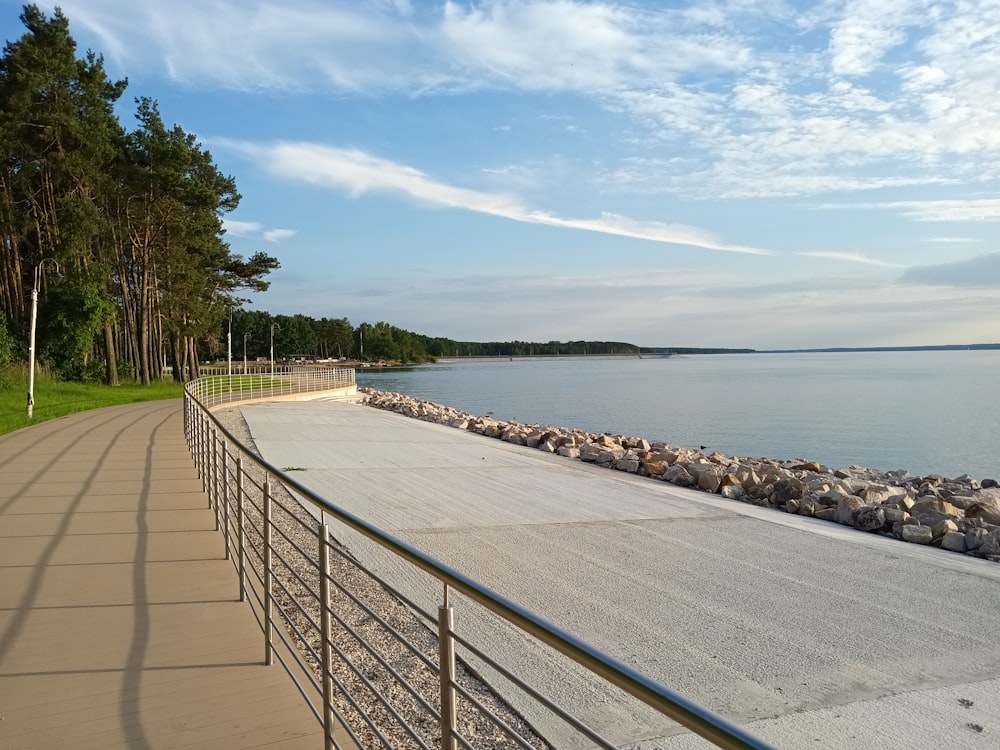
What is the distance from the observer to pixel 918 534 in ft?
30.1

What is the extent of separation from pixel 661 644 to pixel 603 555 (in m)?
2.49

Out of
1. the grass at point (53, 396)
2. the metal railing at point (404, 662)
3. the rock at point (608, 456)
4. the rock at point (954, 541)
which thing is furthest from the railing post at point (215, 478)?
the grass at point (53, 396)

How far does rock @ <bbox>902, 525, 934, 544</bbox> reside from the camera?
361 inches

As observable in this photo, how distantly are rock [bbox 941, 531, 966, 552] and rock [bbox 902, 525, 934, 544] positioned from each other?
0.18m

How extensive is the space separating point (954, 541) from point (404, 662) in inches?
271

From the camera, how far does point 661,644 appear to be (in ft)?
16.7

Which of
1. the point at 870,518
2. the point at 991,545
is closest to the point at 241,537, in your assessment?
the point at 991,545

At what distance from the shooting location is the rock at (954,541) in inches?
345

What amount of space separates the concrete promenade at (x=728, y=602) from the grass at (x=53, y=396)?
12564 mm

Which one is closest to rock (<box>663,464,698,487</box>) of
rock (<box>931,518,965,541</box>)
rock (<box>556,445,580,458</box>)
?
rock (<box>556,445,580,458</box>)

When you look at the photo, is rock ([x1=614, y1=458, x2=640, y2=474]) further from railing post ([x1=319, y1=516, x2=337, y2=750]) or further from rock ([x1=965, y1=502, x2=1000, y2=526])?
railing post ([x1=319, y1=516, x2=337, y2=750])

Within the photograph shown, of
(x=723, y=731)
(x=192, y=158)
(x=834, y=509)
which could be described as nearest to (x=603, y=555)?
(x=834, y=509)

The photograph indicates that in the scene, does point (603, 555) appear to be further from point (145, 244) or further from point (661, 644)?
point (145, 244)

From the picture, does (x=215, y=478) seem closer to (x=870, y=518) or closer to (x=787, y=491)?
(x=870, y=518)
